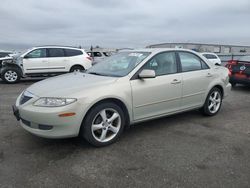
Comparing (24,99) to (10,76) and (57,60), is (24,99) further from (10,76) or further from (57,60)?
(10,76)

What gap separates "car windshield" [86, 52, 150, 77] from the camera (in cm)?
429

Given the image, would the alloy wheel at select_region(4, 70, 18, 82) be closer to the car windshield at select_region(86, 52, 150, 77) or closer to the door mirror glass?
the door mirror glass

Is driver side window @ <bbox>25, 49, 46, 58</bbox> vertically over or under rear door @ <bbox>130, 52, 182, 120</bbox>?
over

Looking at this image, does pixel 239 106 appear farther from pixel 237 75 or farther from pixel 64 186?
pixel 64 186

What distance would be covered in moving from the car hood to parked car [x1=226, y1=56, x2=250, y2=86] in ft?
21.5

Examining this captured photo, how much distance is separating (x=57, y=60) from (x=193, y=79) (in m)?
8.02

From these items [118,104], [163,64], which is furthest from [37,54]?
[118,104]

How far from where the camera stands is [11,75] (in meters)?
11.1

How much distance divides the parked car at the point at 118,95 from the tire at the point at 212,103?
0.07 feet

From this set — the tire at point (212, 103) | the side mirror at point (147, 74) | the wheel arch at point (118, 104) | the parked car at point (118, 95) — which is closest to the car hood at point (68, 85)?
the parked car at point (118, 95)

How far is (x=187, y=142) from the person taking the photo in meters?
4.02

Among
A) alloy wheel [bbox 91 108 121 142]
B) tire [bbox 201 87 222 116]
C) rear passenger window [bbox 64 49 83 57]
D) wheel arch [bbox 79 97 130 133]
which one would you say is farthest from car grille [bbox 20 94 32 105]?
rear passenger window [bbox 64 49 83 57]

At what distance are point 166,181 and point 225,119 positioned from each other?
296cm

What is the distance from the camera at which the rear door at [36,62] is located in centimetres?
1111
